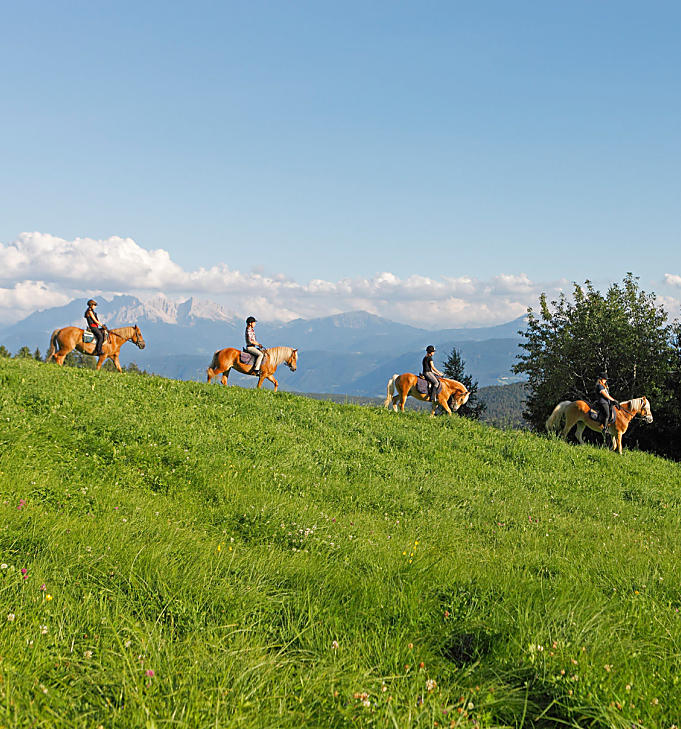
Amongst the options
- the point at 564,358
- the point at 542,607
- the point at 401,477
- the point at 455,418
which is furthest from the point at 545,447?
the point at 564,358

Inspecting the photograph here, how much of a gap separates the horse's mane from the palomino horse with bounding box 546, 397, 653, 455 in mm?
13855

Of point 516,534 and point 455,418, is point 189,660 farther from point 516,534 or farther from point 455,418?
point 455,418

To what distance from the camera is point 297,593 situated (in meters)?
5.14

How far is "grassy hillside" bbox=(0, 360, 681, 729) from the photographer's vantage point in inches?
138

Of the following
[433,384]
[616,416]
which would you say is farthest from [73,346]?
[616,416]

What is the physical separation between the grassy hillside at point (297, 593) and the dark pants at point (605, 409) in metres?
12.8

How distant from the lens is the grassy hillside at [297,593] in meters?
3.50

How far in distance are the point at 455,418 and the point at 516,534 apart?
463 inches

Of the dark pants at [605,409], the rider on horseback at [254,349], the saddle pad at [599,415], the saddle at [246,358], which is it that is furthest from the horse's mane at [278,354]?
the dark pants at [605,409]

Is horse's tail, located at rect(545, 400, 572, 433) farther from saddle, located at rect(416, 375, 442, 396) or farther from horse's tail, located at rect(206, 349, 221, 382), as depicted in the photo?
horse's tail, located at rect(206, 349, 221, 382)

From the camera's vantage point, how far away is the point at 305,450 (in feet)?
42.3

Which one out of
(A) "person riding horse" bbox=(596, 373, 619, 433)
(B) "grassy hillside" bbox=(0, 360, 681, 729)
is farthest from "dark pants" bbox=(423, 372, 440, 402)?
(B) "grassy hillside" bbox=(0, 360, 681, 729)

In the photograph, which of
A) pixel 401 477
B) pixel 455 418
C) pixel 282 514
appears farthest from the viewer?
pixel 455 418

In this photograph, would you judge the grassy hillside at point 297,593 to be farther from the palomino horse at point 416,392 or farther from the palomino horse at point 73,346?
the palomino horse at point 416,392
